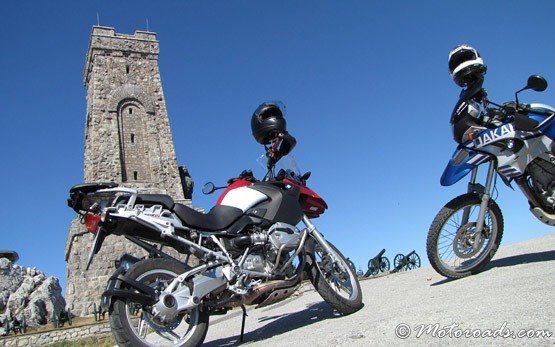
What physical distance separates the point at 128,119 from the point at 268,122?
25.1 metres

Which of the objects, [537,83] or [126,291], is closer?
[126,291]

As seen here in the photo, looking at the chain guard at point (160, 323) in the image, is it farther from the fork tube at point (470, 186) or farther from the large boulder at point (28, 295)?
the large boulder at point (28, 295)

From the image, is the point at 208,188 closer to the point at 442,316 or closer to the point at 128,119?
the point at 442,316

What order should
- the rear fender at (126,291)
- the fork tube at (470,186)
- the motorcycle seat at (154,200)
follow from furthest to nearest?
1. the fork tube at (470,186)
2. the motorcycle seat at (154,200)
3. the rear fender at (126,291)

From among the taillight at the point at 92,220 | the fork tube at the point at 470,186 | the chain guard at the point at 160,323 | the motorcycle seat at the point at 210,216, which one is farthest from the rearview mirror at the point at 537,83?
the taillight at the point at 92,220

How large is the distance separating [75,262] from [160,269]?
22.5 metres

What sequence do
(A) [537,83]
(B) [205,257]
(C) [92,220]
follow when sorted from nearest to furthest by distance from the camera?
A: (C) [92,220], (B) [205,257], (A) [537,83]

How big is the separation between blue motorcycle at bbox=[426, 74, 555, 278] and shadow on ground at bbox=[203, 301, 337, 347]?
1.19 meters

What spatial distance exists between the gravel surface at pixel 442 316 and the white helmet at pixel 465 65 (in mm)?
1856

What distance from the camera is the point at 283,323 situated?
4.52 metres

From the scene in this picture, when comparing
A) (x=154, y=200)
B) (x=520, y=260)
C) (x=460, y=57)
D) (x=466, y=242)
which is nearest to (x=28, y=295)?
(x=154, y=200)

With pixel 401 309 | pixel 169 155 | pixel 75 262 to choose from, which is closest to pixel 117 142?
pixel 169 155

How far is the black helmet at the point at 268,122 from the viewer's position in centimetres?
480

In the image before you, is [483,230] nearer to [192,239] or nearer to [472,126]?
[472,126]
